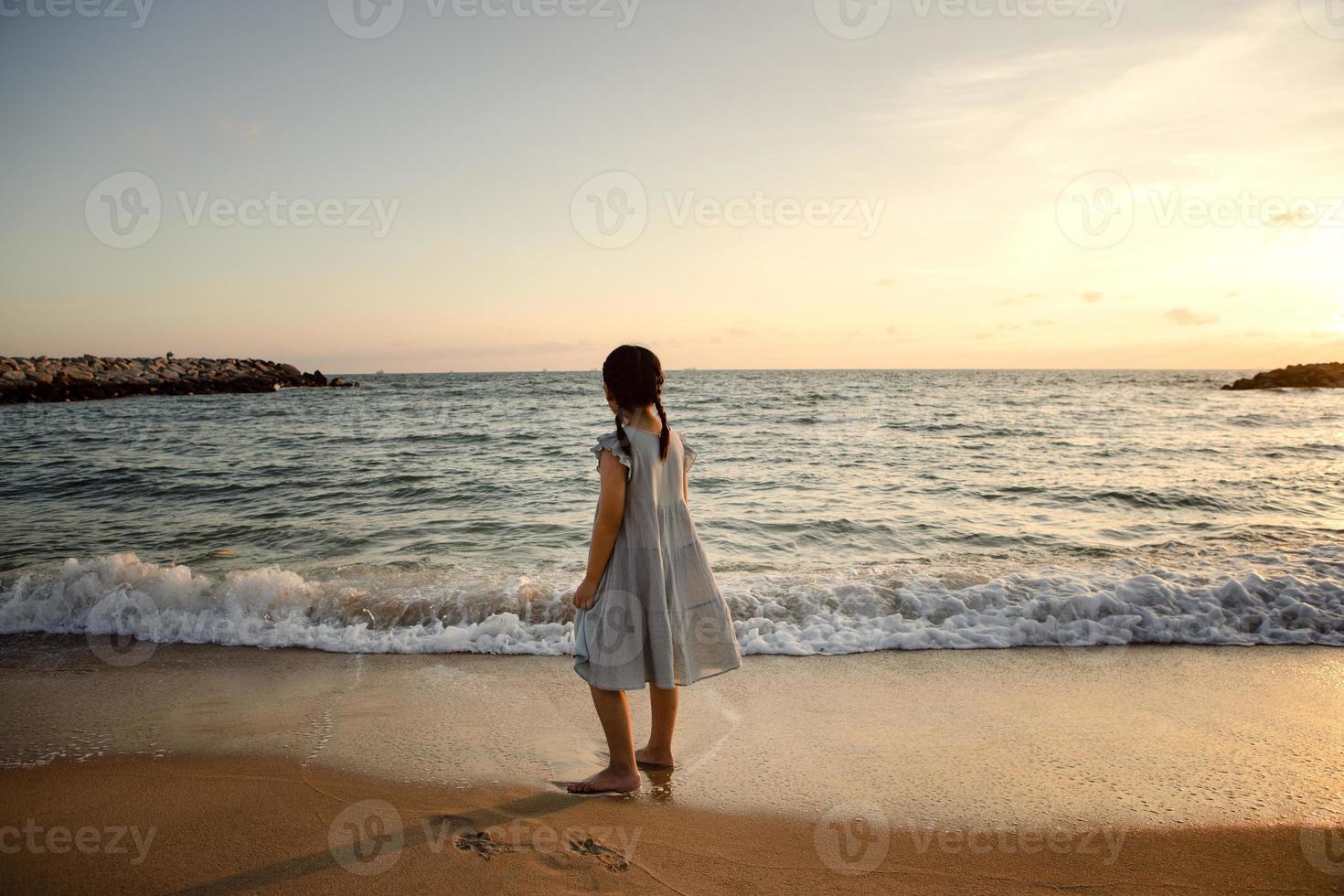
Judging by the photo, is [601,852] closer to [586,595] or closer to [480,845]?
[480,845]

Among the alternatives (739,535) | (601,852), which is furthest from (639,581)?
(739,535)

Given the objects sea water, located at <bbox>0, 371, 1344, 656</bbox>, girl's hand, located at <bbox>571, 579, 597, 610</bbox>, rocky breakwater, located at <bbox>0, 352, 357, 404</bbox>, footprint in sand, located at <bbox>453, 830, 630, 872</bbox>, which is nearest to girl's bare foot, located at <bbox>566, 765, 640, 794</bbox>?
footprint in sand, located at <bbox>453, 830, 630, 872</bbox>

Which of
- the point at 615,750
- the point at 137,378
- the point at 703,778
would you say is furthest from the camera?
the point at 137,378

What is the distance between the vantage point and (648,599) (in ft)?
10.6

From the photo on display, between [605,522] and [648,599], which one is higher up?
[605,522]

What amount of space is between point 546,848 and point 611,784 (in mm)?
523

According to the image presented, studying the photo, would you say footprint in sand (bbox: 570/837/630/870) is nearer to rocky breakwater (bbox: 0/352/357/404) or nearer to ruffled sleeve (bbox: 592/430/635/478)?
ruffled sleeve (bbox: 592/430/635/478)

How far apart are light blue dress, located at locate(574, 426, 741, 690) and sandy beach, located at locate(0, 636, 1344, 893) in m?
→ 0.63

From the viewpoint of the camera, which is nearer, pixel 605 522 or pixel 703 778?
pixel 605 522

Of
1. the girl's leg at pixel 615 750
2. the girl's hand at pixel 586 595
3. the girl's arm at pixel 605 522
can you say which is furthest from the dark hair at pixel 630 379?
the girl's leg at pixel 615 750

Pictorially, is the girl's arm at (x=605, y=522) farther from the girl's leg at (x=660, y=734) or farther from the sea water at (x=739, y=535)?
the sea water at (x=739, y=535)

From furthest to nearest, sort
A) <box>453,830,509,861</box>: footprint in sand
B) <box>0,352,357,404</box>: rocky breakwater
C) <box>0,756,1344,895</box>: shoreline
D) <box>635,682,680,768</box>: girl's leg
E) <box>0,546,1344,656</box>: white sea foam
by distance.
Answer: <box>0,352,357,404</box>: rocky breakwater
<box>0,546,1344,656</box>: white sea foam
<box>635,682,680,768</box>: girl's leg
<box>453,830,509,861</box>: footprint in sand
<box>0,756,1344,895</box>: shoreline

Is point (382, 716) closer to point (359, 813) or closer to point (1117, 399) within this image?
point (359, 813)

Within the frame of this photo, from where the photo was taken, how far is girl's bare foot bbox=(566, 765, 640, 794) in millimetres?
3295
